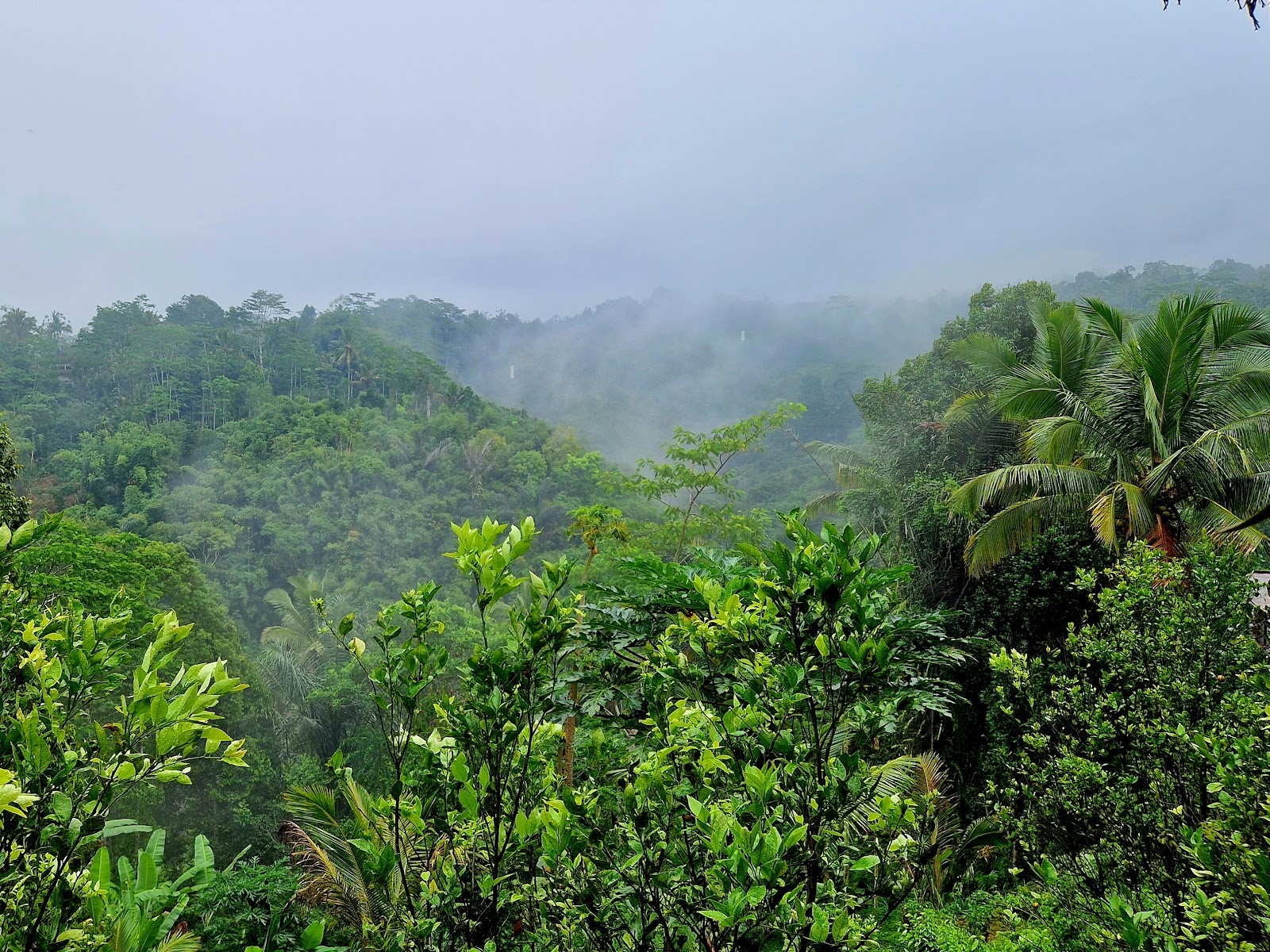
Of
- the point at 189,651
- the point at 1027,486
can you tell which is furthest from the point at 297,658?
the point at 1027,486

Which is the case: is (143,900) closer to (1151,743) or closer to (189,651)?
(1151,743)

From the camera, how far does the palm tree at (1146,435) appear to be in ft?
17.7

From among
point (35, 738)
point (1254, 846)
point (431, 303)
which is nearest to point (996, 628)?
point (1254, 846)

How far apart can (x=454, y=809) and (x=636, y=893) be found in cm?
33

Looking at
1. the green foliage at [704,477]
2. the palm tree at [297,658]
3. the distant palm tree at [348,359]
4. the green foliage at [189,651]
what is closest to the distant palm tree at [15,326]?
the distant palm tree at [348,359]

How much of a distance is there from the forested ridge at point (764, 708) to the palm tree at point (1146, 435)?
0.12ft

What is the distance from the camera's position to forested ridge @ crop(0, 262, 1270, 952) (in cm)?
100

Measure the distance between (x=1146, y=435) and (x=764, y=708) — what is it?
6.23m

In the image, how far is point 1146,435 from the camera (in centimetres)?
590

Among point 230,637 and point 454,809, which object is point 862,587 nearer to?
point 454,809

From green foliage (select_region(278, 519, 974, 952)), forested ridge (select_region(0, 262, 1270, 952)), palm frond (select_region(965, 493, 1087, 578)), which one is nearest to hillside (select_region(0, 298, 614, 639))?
forested ridge (select_region(0, 262, 1270, 952))

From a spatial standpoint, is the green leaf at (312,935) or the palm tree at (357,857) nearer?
the green leaf at (312,935)

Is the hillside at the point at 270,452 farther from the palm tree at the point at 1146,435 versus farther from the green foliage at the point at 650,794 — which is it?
the green foliage at the point at 650,794

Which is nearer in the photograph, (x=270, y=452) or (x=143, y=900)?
(x=143, y=900)
